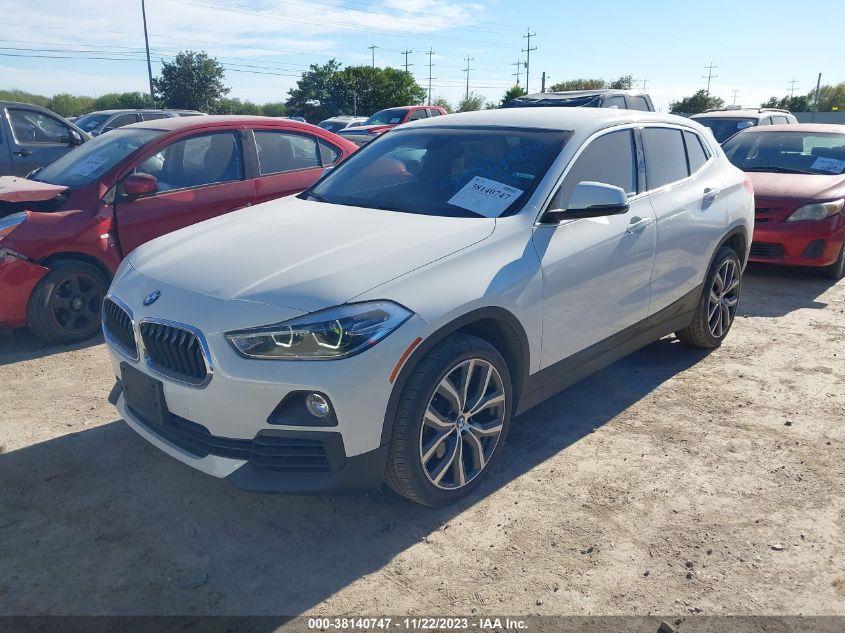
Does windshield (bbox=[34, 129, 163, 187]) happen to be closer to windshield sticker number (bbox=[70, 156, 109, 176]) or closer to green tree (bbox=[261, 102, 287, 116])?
windshield sticker number (bbox=[70, 156, 109, 176])

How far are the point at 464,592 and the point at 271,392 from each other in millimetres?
1054

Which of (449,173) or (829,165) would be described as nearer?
(449,173)

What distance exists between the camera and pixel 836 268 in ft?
24.2

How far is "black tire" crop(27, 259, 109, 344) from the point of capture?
201 inches

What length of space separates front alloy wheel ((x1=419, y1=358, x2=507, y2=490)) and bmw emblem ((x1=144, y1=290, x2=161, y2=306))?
124 cm

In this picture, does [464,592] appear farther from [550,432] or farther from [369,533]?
[550,432]

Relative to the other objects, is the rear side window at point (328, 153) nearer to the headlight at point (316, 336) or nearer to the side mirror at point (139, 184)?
the side mirror at point (139, 184)

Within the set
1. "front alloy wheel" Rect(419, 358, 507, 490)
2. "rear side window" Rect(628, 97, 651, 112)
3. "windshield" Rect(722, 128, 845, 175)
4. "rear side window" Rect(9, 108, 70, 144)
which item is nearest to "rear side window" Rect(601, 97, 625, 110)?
"rear side window" Rect(628, 97, 651, 112)

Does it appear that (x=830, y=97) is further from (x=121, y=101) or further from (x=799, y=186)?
(x=799, y=186)

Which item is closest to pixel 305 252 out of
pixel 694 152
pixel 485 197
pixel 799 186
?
pixel 485 197

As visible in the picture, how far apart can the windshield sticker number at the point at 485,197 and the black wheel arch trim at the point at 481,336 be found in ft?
1.80

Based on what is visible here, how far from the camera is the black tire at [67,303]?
511 cm

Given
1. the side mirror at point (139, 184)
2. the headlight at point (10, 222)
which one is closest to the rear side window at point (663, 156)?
the side mirror at point (139, 184)

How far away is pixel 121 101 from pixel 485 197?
60590 millimetres
